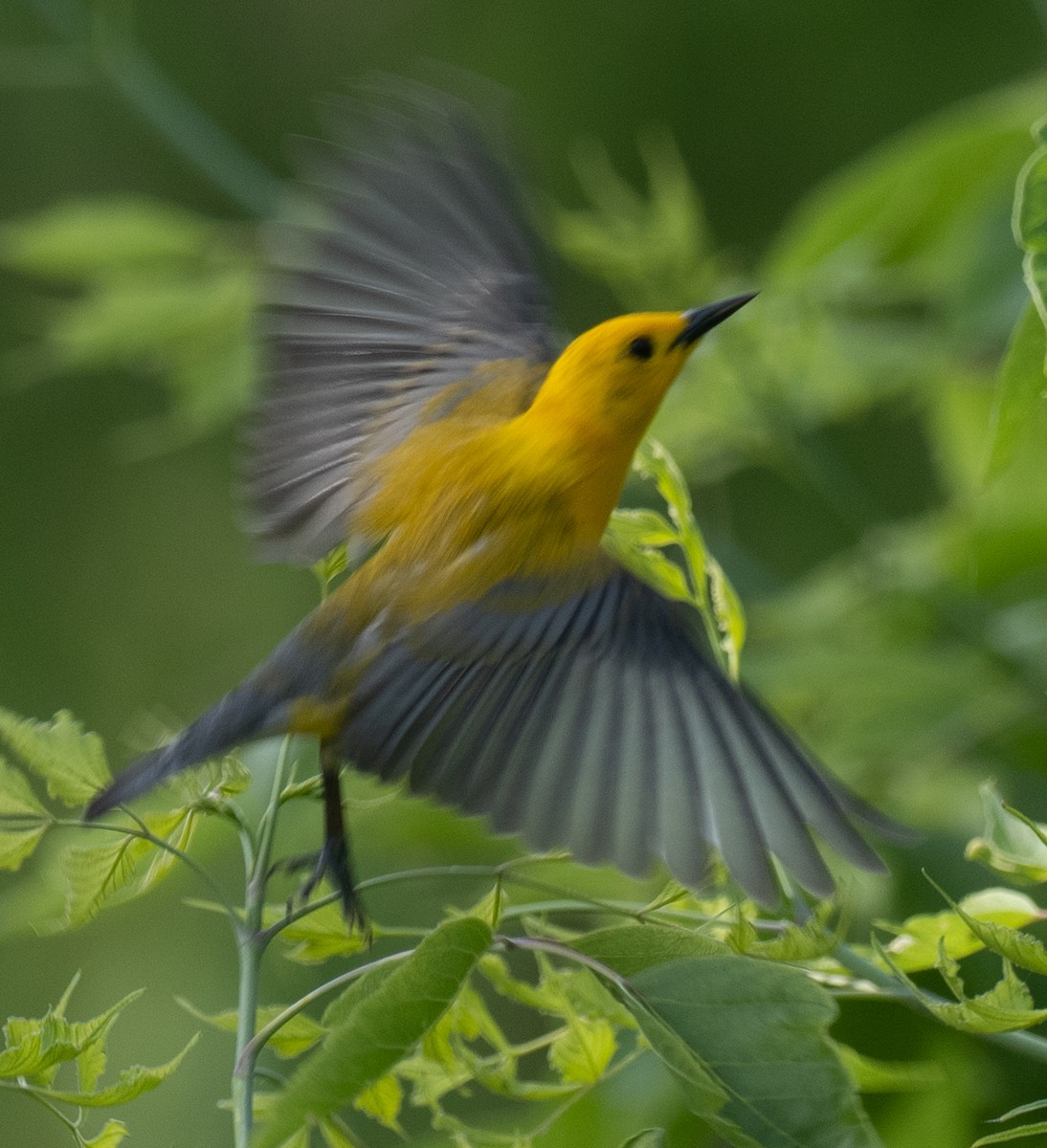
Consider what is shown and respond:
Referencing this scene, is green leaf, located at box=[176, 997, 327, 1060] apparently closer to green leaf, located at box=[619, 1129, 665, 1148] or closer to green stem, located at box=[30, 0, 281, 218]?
green leaf, located at box=[619, 1129, 665, 1148]

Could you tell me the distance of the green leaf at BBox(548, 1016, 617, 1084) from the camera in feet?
2.48

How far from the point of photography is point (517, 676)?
943 mm

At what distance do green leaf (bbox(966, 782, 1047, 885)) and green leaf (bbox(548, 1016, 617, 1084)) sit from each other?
0.19 metres

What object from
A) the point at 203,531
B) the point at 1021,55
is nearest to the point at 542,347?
the point at 1021,55

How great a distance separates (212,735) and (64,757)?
261 millimetres

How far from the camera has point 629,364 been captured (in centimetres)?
120

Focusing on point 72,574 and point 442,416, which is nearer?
point 442,416

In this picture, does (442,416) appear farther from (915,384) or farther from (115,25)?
(115,25)

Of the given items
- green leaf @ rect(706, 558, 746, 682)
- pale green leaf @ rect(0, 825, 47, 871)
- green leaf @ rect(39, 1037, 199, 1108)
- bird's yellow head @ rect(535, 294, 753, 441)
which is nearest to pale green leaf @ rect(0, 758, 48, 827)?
pale green leaf @ rect(0, 825, 47, 871)

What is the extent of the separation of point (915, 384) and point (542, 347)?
1.62 ft

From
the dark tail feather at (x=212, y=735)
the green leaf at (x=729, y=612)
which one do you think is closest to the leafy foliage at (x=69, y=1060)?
the dark tail feather at (x=212, y=735)

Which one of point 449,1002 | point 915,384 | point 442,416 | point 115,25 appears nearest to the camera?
point 449,1002

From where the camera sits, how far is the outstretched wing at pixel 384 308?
47.8 inches

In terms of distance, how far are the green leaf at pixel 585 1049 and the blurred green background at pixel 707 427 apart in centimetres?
20
